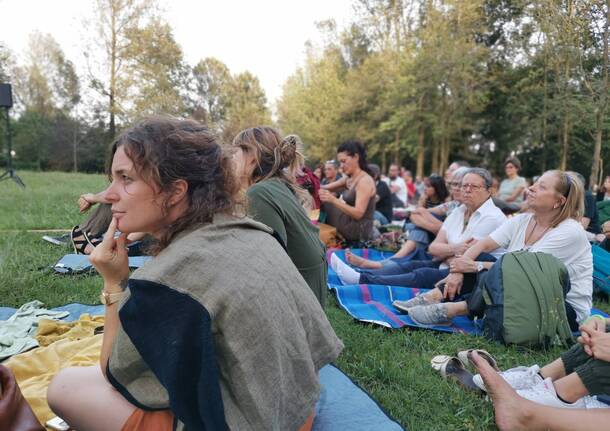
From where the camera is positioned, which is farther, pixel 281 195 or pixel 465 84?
pixel 465 84

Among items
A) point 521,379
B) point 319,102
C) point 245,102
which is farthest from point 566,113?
point 245,102

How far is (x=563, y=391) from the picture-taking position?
208cm

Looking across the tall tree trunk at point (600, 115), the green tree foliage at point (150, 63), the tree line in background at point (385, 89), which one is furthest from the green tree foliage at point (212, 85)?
the tall tree trunk at point (600, 115)

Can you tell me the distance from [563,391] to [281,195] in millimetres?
1615

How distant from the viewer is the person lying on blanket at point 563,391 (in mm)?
1868

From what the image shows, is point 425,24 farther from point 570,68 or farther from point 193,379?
point 193,379

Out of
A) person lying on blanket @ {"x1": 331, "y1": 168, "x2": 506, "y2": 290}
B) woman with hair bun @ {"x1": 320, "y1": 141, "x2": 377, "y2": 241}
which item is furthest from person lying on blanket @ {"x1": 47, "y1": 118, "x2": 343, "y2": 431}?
woman with hair bun @ {"x1": 320, "y1": 141, "x2": 377, "y2": 241}

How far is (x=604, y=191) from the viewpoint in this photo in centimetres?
668

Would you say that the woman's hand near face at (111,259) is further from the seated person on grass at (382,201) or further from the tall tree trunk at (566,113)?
the tall tree trunk at (566,113)

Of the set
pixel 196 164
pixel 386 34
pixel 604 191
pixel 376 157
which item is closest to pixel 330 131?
pixel 376 157

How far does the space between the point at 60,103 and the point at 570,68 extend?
29586 millimetres

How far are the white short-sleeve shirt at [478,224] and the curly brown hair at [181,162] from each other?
2985 millimetres

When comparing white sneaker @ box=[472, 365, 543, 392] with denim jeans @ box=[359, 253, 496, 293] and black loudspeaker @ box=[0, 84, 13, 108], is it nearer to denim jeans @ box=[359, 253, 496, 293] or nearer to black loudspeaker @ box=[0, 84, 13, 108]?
denim jeans @ box=[359, 253, 496, 293]

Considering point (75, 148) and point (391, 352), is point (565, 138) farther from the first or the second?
point (75, 148)
